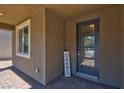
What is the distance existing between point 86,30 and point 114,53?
4.49ft

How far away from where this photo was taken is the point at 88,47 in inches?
175

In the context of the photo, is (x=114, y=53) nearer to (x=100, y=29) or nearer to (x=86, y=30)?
(x=100, y=29)

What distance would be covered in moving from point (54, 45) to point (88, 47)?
1.21 m

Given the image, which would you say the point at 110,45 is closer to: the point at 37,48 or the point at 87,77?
the point at 87,77

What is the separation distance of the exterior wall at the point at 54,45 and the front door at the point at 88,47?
683mm

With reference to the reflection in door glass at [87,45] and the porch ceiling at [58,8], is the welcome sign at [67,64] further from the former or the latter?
the porch ceiling at [58,8]

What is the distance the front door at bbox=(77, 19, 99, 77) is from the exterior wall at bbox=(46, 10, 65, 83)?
0.68 m

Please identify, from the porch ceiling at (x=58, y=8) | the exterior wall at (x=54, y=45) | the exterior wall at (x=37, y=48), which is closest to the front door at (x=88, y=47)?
the porch ceiling at (x=58, y=8)

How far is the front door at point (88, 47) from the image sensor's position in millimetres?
4176

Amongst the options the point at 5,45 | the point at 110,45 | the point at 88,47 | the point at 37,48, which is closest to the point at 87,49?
the point at 88,47

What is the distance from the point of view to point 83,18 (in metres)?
4.47

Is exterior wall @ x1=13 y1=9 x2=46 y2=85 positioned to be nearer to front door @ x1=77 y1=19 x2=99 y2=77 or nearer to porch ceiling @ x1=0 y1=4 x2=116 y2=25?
porch ceiling @ x1=0 y1=4 x2=116 y2=25

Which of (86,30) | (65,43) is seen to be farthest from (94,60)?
(65,43)

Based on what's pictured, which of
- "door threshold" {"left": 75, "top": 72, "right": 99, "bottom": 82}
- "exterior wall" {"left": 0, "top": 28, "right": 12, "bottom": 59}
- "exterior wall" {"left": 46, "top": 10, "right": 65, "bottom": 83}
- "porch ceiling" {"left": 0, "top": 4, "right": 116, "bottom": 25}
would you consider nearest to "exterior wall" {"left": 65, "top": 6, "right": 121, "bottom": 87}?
"door threshold" {"left": 75, "top": 72, "right": 99, "bottom": 82}
